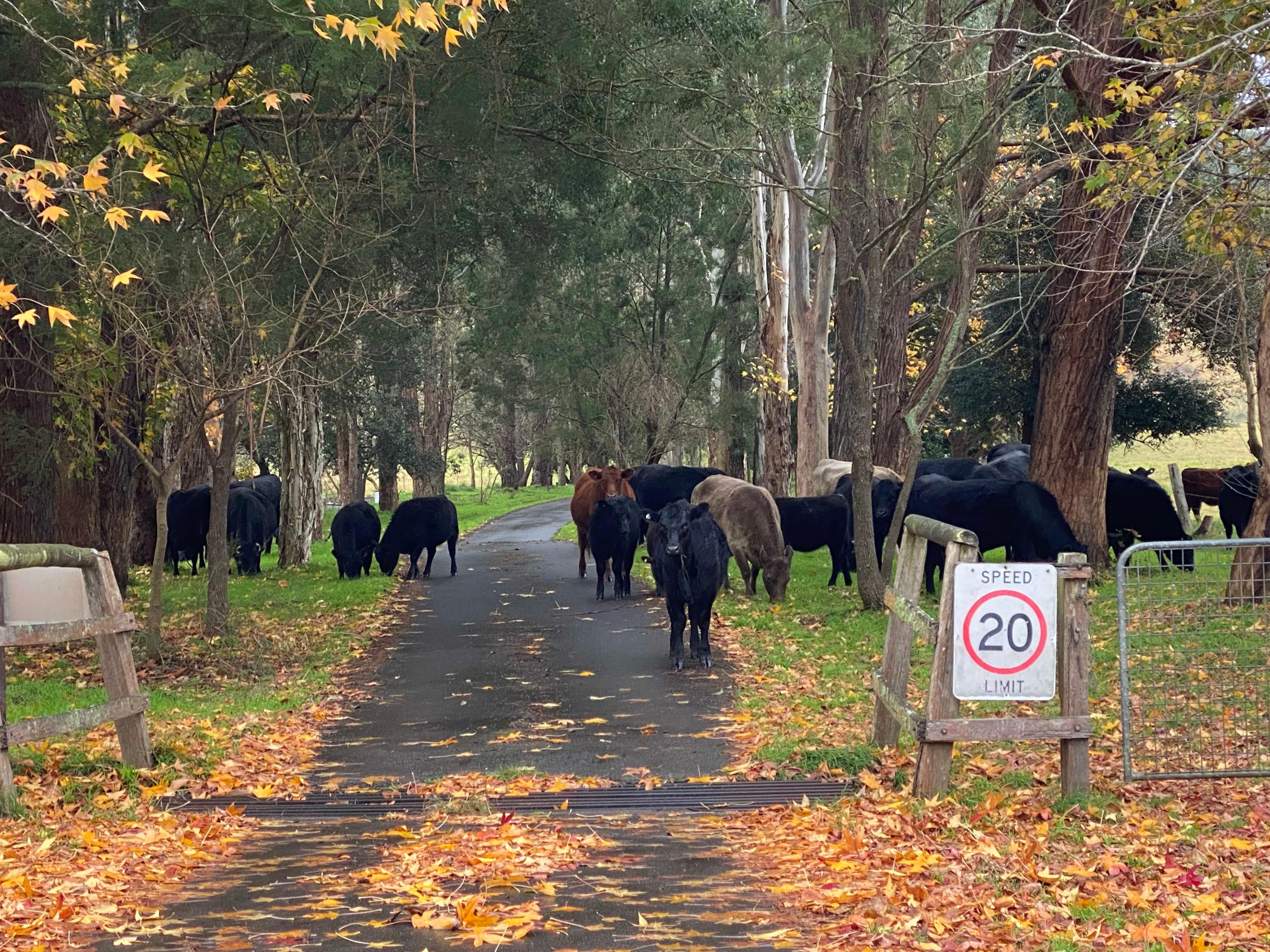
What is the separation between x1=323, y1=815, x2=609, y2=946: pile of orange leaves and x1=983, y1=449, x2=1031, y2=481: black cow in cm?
1616

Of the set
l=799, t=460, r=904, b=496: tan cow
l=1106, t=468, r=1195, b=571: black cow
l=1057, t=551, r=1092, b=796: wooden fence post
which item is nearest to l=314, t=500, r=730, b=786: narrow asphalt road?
l=1057, t=551, r=1092, b=796: wooden fence post

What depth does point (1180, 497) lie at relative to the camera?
24406mm

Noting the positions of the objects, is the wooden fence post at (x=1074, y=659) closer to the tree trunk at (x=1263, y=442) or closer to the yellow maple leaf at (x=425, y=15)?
the yellow maple leaf at (x=425, y=15)

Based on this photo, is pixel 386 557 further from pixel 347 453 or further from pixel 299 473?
pixel 347 453

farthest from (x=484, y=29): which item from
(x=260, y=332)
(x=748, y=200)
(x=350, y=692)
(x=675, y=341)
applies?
(x=675, y=341)

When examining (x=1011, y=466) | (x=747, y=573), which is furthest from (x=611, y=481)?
(x=1011, y=466)

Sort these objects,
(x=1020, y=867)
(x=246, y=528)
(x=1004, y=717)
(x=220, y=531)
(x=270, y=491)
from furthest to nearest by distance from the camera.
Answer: (x=270, y=491) < (x=246, y=528) < (x=220, y=531) < (x=1004, y=717) < (x=1020, y=867)

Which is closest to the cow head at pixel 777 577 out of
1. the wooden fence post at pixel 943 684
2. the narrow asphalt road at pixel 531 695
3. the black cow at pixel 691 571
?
the narrow asphalt road at pixel 531 695

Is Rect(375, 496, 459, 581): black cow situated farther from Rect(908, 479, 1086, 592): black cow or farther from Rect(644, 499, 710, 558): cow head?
Rect(644, 499, 710, 558): cow head

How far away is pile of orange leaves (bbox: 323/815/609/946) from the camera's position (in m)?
5.20

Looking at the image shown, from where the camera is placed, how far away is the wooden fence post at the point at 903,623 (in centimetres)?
812

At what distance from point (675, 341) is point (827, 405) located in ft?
34.6

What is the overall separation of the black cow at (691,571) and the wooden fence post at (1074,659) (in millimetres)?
5914

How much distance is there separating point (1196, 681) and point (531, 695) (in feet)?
18.3
